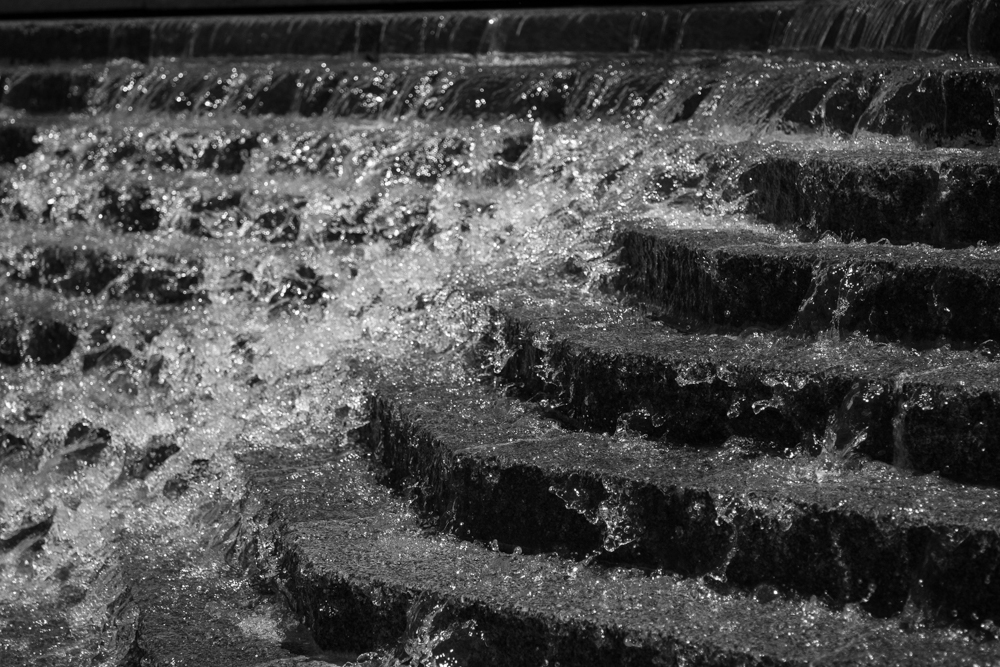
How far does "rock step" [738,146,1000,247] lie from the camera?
4.31 metres

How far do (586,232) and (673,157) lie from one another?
2.13 feet

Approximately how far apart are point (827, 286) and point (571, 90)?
3292 millimetres

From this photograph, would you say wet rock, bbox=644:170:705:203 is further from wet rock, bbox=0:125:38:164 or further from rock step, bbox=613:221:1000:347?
wet rock, bbox=0:125:38:164

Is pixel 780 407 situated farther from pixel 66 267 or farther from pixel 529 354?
pixel 66 267

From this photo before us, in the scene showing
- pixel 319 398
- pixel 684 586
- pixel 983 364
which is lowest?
pixel 319 398

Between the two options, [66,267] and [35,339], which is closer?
[35,339]

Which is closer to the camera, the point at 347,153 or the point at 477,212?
the point at 477,212

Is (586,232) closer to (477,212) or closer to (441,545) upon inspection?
(477,212)

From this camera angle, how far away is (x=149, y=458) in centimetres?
543

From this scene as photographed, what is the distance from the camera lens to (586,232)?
5.44 metres

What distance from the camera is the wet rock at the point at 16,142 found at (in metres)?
8.30

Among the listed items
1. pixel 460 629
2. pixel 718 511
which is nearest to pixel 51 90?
pixel 460 629

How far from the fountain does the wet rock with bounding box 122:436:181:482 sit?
0.03 metres

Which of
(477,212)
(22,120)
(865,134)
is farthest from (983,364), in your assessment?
(22,120)
